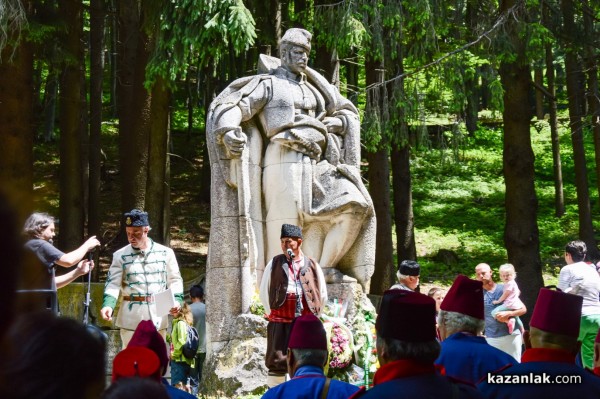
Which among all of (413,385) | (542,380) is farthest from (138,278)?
(413,385)

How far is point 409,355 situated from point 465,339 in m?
1.09

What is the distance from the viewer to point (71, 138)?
719 inches

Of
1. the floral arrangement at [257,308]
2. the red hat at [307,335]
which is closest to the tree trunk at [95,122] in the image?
the floral arrangement at [257,308]

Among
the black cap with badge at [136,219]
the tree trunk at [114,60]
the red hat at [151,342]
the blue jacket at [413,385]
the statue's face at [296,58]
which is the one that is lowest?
the blue jacket at [413,385]

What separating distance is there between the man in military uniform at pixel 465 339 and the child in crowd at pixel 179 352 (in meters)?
6.72

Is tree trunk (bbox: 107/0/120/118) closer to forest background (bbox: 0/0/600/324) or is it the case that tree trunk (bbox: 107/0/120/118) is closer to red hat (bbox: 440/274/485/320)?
forest background (bbox: 0/0/600/324)

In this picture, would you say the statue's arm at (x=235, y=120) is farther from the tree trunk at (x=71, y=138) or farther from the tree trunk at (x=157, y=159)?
the tree trunk at (x=71, y=138)

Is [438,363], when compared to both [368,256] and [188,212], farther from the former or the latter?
[188,212]

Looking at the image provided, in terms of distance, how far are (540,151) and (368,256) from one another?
83.5 ft

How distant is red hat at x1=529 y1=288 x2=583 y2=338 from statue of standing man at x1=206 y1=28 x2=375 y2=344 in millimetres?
6636

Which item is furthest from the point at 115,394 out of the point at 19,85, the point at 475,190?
the point at 475,190

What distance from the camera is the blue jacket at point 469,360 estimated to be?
183 inches

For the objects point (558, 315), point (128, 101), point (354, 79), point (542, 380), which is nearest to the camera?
point (542, 380)

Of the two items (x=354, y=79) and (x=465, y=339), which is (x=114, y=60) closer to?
(x=354, y=79)
